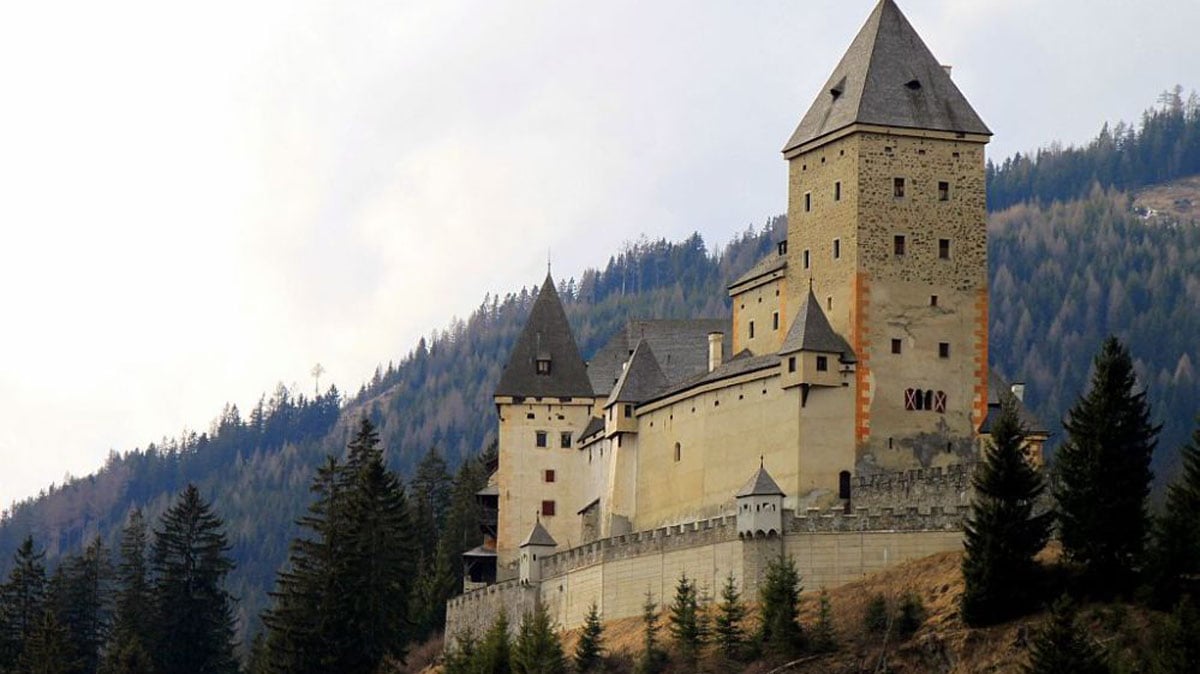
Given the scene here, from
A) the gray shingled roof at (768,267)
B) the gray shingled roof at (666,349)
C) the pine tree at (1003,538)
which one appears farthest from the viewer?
the gray shingled roof at (666,349)

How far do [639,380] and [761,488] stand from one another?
14.5 m

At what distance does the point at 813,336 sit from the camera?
82812 millimetres

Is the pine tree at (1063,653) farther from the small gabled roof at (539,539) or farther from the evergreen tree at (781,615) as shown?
the small gabled roof at (539,539)

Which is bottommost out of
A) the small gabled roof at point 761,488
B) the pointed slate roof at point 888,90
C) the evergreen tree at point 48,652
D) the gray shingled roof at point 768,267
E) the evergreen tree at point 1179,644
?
the evergreen tree at point 48,652

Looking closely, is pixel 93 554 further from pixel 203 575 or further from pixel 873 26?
pixel 873 26

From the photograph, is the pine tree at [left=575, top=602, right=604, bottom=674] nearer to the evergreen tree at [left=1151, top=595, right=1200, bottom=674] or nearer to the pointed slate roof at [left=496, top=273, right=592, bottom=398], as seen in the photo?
the pointed slate roof at [left=496, top=273, right=592, bottom=398]

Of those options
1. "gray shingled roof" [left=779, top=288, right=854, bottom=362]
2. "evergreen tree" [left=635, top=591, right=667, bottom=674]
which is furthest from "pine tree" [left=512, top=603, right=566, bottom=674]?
"gray shingled roof" [left=779, top=288, right=854, bottom=362]

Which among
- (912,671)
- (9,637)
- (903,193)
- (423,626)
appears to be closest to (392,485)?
(423,626)

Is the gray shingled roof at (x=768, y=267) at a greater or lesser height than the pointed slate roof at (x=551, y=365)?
greater

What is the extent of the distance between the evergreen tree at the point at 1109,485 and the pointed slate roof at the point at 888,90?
737 inches

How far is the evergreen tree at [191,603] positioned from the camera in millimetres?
104750

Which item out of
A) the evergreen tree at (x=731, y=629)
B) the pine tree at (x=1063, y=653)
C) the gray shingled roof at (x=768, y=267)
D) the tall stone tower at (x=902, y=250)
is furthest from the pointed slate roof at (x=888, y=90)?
the pine tree at (x=1063, y=653)

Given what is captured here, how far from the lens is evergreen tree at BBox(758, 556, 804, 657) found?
73.6 m

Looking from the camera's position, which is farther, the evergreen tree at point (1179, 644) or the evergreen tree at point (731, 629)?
the evergreen tree at point (731, 629)
